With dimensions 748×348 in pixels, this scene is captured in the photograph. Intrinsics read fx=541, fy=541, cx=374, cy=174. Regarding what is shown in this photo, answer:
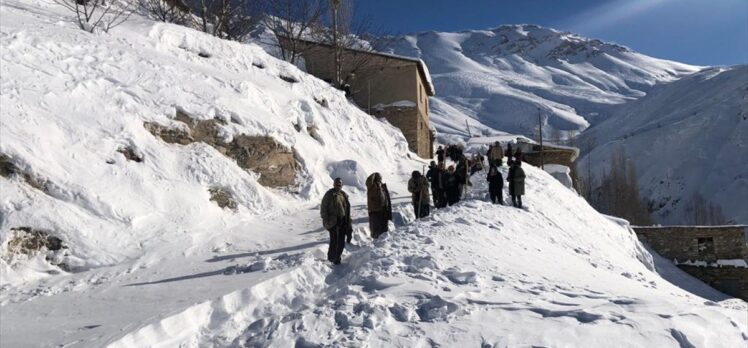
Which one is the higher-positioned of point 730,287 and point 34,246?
point 34,246

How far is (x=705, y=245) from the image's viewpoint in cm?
2458

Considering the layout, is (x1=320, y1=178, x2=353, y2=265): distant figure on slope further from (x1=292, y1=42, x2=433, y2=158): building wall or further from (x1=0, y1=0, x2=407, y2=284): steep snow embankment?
(x1=292, y1=42, x2=433, y2=158): building wall

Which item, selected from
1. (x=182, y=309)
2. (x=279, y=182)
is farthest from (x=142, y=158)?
(x=182, y=309)

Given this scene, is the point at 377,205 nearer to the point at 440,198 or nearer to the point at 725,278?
the point at 440,198

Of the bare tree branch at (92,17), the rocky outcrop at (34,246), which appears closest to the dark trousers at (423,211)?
the rocky outcrop at (34,246)

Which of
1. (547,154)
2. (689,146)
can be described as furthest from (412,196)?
(689,146)

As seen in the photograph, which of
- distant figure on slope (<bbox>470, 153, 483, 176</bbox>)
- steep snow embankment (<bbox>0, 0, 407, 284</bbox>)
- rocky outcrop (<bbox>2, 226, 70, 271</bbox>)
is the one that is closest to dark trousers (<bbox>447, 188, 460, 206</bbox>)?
steep snow embankment (<bbox>0, 0, 407, 284</bbox>)

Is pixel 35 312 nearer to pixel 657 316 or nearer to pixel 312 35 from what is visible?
pixel 657 316

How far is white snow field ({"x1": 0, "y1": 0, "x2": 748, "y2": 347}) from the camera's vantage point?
5805mm

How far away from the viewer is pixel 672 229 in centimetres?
2484

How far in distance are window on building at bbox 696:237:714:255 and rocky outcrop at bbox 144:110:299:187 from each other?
19.7m

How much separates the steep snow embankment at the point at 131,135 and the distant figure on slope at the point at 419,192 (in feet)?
10.6

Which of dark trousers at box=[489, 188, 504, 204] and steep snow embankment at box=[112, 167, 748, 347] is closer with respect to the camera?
steep snow embankment at box=[112, 167, 748, 347]

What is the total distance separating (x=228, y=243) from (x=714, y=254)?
76.3 feet
